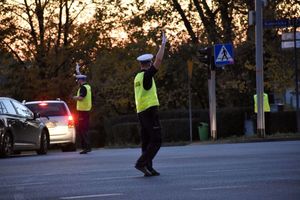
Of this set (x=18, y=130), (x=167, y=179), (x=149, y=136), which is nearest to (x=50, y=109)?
(x=18, y=130)

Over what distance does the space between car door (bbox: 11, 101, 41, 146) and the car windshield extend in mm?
2515

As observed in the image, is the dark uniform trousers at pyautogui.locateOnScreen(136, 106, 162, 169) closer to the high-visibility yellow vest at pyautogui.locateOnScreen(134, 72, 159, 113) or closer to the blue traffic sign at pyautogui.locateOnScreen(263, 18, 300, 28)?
the high-visibility yellow vest at pyautogui.locateOnScreen(134, 72, 159, 113)

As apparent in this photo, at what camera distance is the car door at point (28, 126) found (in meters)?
20.4

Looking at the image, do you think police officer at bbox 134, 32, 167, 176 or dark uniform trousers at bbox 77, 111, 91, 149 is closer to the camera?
police officer at bbox 134, 32, 167, 176

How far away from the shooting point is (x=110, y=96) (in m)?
49.1

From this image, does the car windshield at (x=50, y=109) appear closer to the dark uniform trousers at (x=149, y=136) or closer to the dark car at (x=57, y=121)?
the dark car at (x=57, y=121)

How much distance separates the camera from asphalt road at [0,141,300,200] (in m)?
9.33

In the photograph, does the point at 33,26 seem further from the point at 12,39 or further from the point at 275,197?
the point at 275,197

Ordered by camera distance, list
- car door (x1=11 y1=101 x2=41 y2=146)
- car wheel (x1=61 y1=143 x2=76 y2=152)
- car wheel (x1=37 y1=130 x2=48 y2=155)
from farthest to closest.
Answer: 1. car wheel (x1=61 y1=143 x2=76 y2=152)
2. car wheel (x1=37 y1=130 x2=48 y2=155)
3. car door (x1=11 y1=101 x2=41 y2=146)

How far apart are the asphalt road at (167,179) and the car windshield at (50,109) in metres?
8.21

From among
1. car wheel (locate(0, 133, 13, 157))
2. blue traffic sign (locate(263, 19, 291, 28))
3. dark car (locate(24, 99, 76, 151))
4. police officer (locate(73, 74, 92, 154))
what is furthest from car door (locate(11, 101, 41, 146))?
blue traffic sign (locate(263, 19, 291, 28))

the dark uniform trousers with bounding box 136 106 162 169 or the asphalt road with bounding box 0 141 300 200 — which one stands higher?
the dark uniform trousers with bounding box 136 106 162 169

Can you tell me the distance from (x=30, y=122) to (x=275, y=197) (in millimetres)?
12984

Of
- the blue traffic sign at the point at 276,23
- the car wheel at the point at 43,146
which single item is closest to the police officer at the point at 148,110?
the car wheel at the point at 43,146
